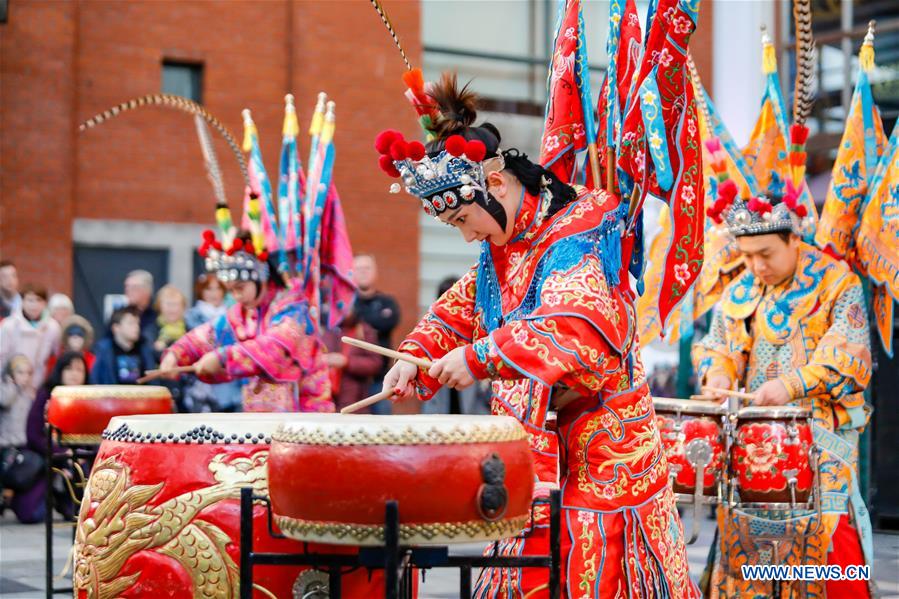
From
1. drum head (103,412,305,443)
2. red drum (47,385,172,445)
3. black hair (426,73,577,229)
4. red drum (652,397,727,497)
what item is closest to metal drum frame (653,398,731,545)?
red drum (652,397,727,497)

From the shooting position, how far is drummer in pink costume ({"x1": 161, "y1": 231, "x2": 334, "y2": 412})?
625cm

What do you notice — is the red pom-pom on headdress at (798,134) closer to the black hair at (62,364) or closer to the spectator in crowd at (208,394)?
the spectator in crowd at (208,394)

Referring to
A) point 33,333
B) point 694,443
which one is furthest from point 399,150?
point 33,333

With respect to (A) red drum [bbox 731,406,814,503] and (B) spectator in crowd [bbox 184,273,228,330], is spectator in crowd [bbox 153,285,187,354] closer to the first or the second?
(B) spectator in crowd [bbox 184,273,228,330]

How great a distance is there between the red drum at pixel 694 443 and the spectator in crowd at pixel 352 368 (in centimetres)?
386

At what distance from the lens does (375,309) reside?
8.68 metres

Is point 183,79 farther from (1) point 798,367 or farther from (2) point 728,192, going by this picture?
(1) point 798,367

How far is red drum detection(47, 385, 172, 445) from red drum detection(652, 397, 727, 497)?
1.79 metres

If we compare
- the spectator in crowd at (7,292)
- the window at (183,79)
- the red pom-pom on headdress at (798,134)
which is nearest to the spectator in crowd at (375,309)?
the spectator in crowd at (7,292)

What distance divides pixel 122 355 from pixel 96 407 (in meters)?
3.50

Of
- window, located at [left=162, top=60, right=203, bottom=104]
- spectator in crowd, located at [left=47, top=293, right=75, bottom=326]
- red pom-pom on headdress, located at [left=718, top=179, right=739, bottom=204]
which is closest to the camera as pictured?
red pom-pom on headdress, located at [left=718, top=179, right=739, bottom=204]

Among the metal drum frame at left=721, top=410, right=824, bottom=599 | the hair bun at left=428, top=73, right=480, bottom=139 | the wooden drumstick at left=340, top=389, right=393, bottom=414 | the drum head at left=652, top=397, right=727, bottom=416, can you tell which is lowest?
the metal drum frame at left=721, top=410, right=824, bottom=599

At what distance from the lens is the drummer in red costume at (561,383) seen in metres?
2.95

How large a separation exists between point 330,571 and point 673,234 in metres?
1.33
